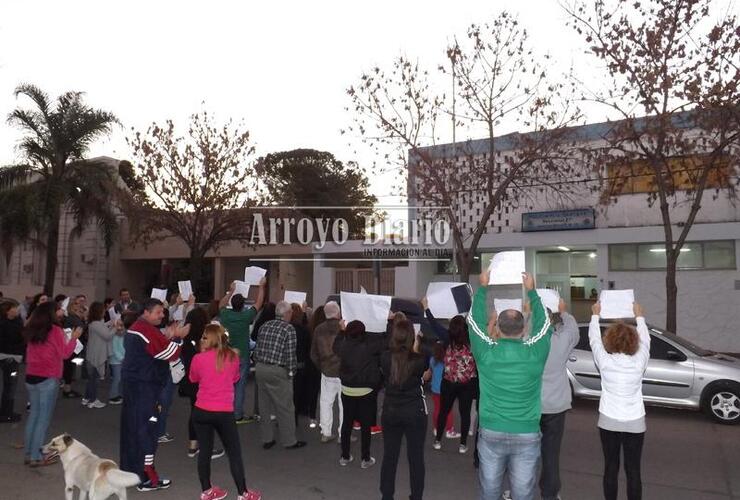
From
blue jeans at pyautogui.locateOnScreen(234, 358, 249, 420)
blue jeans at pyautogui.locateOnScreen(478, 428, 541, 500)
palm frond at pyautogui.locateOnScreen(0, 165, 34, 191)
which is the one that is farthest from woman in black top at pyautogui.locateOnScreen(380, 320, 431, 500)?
palm frond at pyautogui.locateOnScreen(0, 165, 34, 191)

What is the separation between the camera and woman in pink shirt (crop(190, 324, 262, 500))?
203 inches

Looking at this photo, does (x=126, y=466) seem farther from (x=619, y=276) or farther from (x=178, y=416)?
(x=619, y=276)

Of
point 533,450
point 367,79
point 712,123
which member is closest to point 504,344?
point 533,450

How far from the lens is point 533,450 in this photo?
3.79m

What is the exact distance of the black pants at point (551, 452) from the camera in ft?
16.7

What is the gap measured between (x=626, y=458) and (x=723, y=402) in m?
5.30

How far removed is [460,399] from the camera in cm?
704

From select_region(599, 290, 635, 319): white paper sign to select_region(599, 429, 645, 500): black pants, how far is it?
38.5 inches

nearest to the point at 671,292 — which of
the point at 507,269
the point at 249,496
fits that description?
the point at 507,269

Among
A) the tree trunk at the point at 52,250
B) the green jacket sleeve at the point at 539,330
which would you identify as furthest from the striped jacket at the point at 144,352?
the tree trunk at the point at 52,250

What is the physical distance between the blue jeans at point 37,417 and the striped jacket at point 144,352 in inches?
57.6

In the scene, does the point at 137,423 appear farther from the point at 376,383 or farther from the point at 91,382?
the point at 91,382

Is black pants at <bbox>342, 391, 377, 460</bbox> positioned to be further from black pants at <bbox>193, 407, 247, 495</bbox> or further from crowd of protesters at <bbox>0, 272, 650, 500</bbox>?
black pants at <bbox>193, 407, 247, 495</bbox>

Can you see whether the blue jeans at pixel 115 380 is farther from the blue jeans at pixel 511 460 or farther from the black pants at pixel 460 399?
the blue jeans at pixel 511 460
